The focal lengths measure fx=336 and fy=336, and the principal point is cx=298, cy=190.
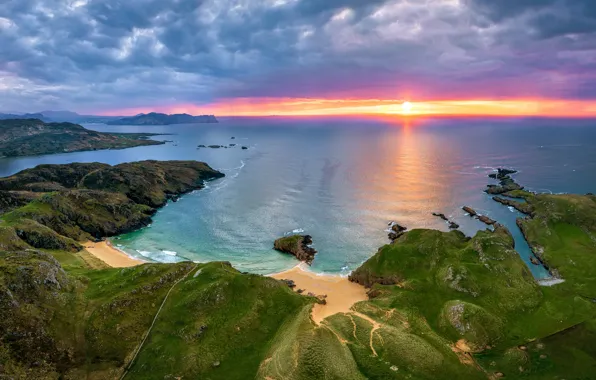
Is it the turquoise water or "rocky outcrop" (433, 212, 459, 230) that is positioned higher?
the turquoise water

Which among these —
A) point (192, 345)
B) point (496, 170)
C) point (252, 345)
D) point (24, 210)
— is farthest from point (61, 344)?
point (496, 170)

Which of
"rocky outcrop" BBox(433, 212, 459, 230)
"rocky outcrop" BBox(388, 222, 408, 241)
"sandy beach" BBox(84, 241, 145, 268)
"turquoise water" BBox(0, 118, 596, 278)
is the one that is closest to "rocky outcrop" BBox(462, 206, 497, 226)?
"turquoise water" BBox(0, 118, 596, 278)

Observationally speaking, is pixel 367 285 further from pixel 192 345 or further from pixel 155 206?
pixel 155 206

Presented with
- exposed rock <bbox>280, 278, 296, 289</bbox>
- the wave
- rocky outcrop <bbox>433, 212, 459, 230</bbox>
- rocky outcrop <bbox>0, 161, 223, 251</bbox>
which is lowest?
rocky outcrop <bbox>433, 212, 459, 230</bbox>

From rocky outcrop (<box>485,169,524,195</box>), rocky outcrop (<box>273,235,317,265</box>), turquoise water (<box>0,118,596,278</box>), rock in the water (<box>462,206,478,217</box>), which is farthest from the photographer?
rocky outcrop (<box>485,169,524,195</box>)

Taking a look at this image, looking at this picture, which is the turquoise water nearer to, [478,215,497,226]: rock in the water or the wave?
the wave

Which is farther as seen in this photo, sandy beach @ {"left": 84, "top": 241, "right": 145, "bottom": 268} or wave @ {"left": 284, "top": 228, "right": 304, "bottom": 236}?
wave @ {"left": 284, "top": 228, "right": 304, "bottom": 236}

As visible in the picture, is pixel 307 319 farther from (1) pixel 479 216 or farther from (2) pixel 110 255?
(1) pixel 479 216
